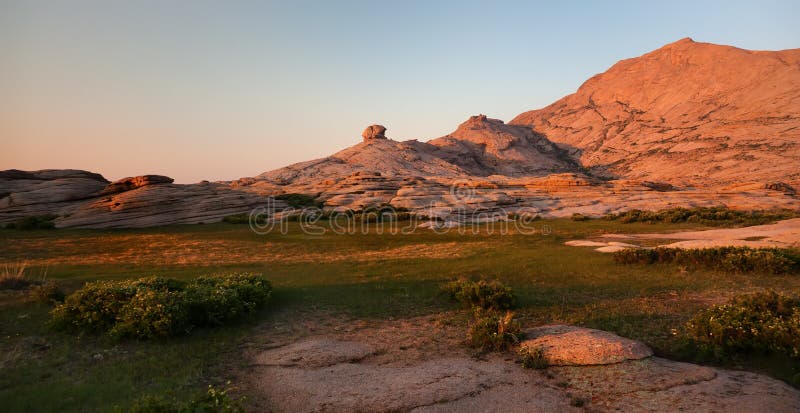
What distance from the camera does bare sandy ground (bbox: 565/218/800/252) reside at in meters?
23.4

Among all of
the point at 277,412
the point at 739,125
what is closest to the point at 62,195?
the point at 277,412

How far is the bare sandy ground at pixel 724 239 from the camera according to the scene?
23.4m

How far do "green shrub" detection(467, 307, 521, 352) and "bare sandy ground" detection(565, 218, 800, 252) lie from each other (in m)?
16.6

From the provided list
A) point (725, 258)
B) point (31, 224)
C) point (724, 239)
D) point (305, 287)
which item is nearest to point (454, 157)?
point (724, 239)

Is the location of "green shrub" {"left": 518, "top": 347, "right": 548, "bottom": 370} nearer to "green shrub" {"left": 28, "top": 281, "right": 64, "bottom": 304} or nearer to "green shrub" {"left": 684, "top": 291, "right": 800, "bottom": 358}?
"green shrub" {"left": 684, "top": 291, "right": 800, "bottom": 358}

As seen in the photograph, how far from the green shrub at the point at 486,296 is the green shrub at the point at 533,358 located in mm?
4618

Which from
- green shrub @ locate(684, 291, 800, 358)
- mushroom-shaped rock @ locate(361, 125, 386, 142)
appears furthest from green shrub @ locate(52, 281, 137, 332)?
mushroom-shaped rock @ locate(361, 125, 386, 142)

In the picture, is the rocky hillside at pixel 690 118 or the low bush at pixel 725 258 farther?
the rocky hillside at pixel 690 118

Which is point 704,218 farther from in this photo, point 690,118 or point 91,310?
point 690,118

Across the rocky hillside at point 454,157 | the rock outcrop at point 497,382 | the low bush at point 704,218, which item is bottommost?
the rock outcrop at point 497,382

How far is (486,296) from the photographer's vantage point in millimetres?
15461

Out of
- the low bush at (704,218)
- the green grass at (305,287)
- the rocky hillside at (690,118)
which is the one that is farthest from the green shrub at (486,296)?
the rocky hillside at (690,118)

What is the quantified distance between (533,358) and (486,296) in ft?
17.5

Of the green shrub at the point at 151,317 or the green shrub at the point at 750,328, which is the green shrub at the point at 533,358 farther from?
the green shrub at the point at 151,317
